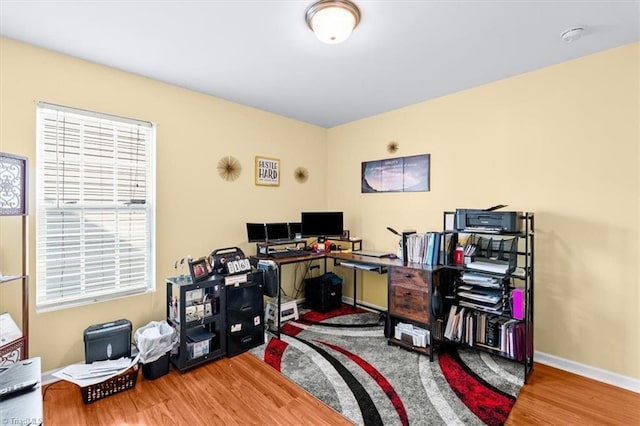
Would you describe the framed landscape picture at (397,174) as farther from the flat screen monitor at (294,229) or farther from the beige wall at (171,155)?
the flat screen monitor at (294,229)

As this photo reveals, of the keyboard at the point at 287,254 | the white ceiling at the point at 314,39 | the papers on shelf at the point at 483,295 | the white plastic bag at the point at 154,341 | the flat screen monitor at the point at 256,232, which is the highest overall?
the white ceiling at the point at 314,39

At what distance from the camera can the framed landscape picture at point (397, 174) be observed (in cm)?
343

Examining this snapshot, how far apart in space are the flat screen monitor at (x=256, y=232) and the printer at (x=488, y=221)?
1.97 m

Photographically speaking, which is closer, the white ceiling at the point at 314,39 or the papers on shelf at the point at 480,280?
the white ceiling at the point at 314,39

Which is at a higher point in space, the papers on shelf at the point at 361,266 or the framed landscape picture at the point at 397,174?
the framed landscape picture at the point at 397,174

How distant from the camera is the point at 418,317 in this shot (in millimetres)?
2721

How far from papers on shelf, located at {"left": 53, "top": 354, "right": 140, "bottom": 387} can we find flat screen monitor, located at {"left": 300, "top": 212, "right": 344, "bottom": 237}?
209cm

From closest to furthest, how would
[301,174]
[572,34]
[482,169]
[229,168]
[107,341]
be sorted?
1. [572,34]
2. [107,341]
3. [482,169]
4. [229,168]
5. [301,174]

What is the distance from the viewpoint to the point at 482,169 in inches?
118

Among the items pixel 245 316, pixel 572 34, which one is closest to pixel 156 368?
pixel 245 316

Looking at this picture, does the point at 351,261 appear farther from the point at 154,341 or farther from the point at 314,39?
the point at 314,39

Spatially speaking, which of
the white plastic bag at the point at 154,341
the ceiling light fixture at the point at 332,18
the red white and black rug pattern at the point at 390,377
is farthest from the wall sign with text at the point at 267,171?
the ceiling light fixture at the point at 332,18

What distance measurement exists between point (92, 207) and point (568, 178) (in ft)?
12.6

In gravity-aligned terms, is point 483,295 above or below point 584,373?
above
